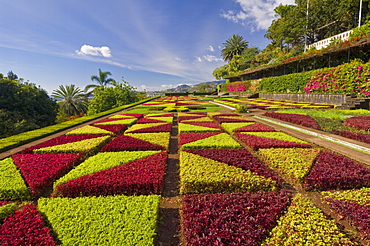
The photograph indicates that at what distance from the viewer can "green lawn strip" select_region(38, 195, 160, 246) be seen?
2836 millimetres

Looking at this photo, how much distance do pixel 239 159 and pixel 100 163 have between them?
4759mm

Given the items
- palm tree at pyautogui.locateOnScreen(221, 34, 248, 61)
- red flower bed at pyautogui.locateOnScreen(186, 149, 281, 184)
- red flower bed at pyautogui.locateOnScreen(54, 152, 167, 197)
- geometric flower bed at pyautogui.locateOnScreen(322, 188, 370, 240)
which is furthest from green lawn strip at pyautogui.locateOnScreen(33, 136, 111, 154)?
palm tree at pyautogui.locateOnScreen(221, 34, 248, 61)

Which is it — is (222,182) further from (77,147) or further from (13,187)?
(77,147)

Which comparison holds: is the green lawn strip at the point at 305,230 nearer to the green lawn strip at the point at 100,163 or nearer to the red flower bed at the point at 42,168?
the green lawn strip at the point at 100,163

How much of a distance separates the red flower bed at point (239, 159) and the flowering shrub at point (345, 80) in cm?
1979

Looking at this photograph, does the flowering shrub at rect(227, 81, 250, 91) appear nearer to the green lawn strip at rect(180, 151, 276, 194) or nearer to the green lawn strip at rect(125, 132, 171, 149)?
the green lawn strip at rect(125, 132, 171, 149)

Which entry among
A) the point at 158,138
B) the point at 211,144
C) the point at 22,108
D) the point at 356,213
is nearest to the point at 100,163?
the point at 158,138

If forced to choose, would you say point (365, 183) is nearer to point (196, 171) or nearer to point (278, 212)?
point (278, 212)

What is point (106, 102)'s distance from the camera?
31547 mm

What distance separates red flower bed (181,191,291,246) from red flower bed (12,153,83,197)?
4060 mm

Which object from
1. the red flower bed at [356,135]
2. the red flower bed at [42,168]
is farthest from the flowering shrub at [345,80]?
the red flower bed at [42,168]

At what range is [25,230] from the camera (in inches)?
122

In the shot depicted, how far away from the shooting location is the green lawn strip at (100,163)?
5062 millimetres

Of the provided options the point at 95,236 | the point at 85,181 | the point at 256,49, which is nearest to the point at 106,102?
the point at 85,181
